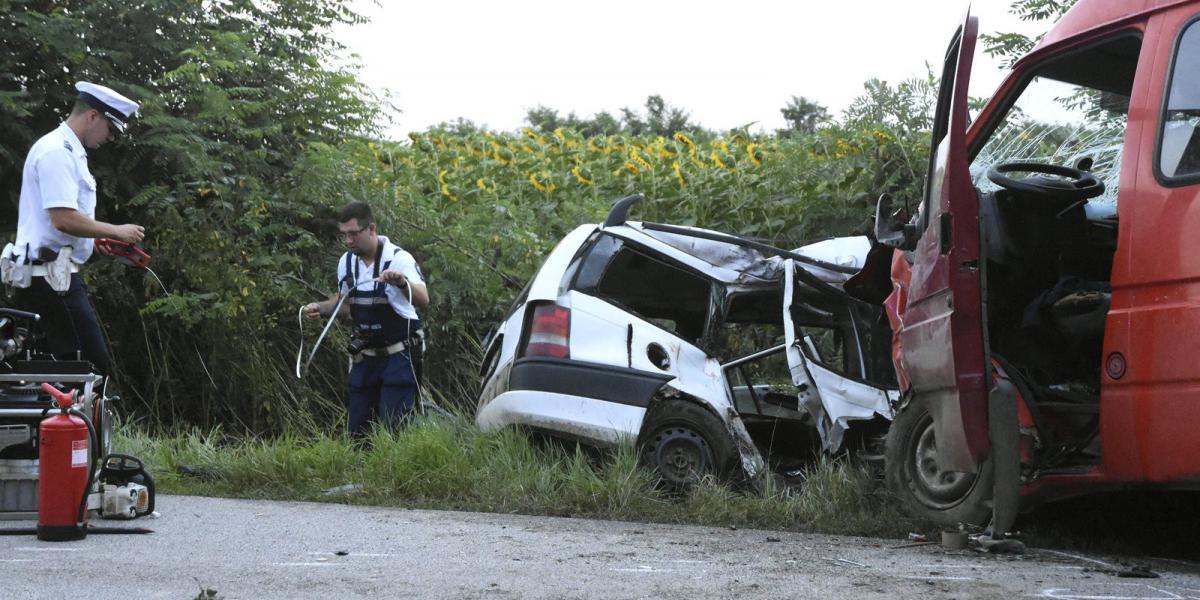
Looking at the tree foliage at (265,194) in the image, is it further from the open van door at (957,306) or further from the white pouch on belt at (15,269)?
the open van door at (957,306)

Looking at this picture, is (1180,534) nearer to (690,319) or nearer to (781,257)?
(781,257)

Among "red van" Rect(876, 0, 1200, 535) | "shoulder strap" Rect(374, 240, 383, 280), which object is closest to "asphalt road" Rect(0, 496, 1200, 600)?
"red van" Rect(876, 0, 1200, 535)

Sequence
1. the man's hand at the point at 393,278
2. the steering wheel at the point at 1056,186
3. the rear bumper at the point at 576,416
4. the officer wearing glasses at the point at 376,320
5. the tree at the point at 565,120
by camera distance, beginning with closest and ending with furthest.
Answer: the steering wheel at the point at 1056,186
the rear bumper at the point at 576,416
the man's hand at the point at 393,278
the officer wearing glasses at the point at 376,320
the tree at the point at 565,120

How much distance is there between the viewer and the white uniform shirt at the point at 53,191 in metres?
6.51

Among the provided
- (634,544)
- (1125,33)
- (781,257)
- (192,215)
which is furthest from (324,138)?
(1125,33)

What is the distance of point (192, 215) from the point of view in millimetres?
9805

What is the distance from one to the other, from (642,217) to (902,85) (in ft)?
7.75

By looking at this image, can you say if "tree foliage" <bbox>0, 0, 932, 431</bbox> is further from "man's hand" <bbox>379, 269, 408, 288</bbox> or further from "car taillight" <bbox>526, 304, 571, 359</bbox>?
"car taillight" <bbox>526, 304, 571, 359</bbox>

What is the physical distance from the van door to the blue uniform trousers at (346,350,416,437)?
4005 mm

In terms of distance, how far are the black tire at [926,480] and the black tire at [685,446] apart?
0.84 metres

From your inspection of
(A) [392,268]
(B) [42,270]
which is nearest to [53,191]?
(B) [42,270]

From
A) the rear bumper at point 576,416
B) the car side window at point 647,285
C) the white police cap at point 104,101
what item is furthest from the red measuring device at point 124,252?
the car side window at point 647,285

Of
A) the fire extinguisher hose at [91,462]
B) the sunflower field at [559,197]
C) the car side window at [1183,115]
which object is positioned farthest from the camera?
the sunflower field at [559,197]

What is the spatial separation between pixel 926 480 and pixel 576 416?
1.77 metres
